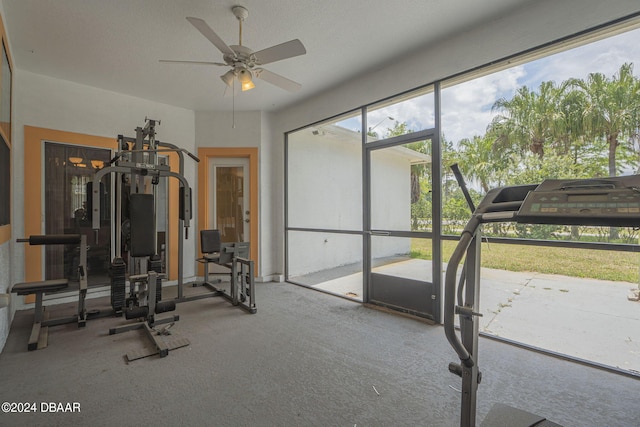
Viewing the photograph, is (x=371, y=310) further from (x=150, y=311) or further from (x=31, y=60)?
(x=31, y=60)

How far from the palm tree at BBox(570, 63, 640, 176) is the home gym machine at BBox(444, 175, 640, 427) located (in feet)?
5.57

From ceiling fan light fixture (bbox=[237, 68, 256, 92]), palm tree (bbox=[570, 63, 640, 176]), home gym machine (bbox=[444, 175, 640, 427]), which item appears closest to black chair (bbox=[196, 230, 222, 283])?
ceiling fan light fixture (bbox=[237, 68, 256, 92])

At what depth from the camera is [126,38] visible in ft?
9.73

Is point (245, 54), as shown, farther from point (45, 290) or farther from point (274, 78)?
point (45, 290)

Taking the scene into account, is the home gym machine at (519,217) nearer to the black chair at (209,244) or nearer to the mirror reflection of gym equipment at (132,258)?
the mirror reflection of gym equipment at (132,258)

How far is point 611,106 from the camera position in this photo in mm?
2277

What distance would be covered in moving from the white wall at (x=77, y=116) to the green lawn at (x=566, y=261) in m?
4.50

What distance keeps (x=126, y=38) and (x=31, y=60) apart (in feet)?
4.80

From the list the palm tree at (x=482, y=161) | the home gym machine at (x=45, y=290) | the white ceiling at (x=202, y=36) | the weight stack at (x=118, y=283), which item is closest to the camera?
the white ceiling at (x=202, y=36)

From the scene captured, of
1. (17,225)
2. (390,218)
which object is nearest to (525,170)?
(390,218)

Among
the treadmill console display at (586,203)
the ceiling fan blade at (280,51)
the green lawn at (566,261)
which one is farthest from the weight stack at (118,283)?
the treadmill console display at (586,203)

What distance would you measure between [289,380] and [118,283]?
250 cm

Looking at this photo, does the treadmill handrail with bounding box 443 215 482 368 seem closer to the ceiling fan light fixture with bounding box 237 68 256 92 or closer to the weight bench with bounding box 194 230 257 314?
the ceiling fan light fixture with bounding box 237 68 256 92

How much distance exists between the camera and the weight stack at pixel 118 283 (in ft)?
10.9
